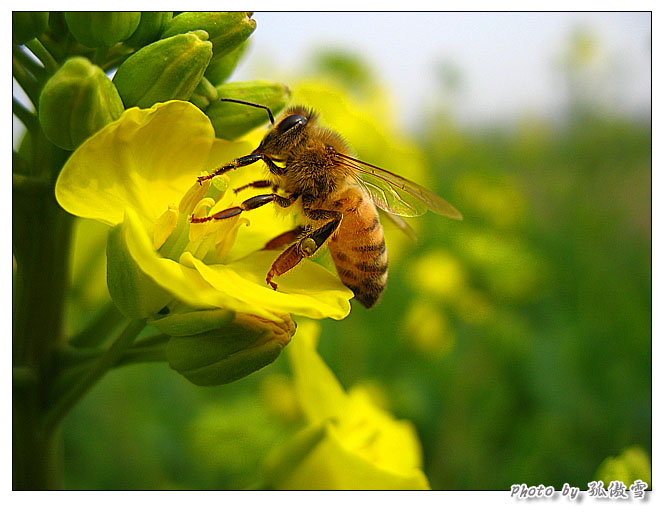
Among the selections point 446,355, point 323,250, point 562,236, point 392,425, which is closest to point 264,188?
point 323,250

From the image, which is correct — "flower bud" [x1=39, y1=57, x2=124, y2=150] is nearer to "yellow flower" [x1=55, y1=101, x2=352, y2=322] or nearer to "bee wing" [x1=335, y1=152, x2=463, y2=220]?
"yellow flower" [x1=55, y1=101, x2=352, y2=322]

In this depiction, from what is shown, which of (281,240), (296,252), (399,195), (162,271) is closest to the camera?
(162,271)

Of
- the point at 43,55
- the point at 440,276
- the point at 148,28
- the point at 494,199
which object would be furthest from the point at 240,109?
the point at 494,199

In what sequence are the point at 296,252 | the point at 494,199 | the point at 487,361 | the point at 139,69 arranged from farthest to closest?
the point at 494,199 < the point at 487,361 < the point at 296,252 < the point at 139,69

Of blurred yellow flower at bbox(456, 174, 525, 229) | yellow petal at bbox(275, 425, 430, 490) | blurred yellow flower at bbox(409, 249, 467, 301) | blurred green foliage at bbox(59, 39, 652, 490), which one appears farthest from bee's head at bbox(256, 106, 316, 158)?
blurred yellow flower at bbox(456, 174, 525, 229)

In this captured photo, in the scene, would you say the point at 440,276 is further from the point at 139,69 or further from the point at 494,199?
the point at 139,69

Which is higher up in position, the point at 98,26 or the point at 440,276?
the point at 98,26
